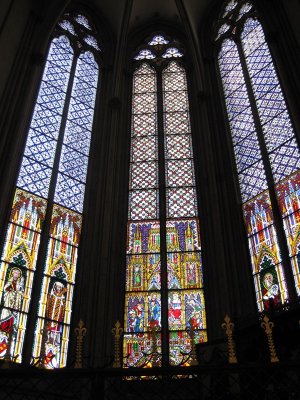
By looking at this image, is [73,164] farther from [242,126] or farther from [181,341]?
[181,341]

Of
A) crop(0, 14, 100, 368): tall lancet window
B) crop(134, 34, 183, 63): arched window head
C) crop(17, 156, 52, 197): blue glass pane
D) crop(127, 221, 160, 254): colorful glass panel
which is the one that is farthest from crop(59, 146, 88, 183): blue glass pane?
crop(134, 34, 183, 63): arched window head

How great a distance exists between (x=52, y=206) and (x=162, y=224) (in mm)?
2577

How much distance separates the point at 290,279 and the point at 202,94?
20.6ft

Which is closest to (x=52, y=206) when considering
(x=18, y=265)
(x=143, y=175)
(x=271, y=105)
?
(x=18, y=265)

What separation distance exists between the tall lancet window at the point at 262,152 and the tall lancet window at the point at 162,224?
132 centimetres

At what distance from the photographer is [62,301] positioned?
10320mm

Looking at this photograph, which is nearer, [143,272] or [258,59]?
[143,272]

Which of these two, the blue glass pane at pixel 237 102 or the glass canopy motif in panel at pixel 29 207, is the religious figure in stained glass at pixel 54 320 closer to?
the glass canopy motif in panel at pixel 29 207

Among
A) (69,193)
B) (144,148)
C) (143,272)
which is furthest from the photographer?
(144,148)

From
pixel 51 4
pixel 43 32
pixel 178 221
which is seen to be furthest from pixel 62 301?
pixel 51 4

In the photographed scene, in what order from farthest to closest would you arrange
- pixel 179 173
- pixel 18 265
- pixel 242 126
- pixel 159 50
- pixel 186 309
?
pixel 159 50 < pixel 179 173 < pixel 242 126 < pixel 186 309 < pixel 18 265

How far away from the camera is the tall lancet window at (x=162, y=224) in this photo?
33.8ft

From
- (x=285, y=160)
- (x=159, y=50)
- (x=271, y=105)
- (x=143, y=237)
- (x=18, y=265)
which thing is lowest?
(x=18, y=265)

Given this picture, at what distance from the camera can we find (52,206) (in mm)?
11391
